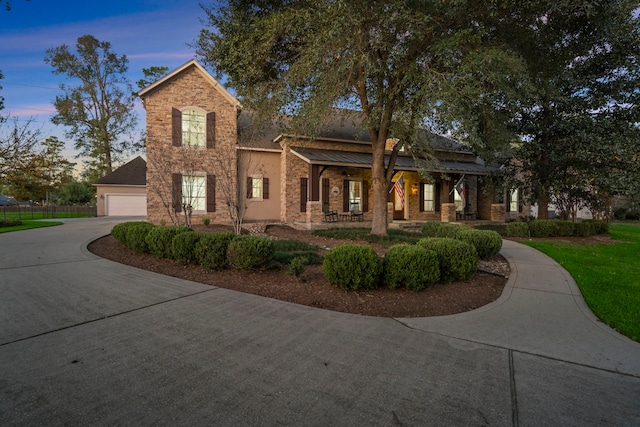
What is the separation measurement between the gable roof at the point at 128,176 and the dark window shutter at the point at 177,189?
13755mm

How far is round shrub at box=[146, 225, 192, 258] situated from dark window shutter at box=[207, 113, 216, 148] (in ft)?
27.8

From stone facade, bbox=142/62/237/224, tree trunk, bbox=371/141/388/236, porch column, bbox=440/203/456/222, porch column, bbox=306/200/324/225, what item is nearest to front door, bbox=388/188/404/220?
porch column, bbox=440/203/456/222

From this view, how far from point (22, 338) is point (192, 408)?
8.30 ft

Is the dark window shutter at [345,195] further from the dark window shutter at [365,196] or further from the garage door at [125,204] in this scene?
the garage door at [125,204]

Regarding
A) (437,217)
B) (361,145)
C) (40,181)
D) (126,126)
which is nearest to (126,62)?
(126,126)

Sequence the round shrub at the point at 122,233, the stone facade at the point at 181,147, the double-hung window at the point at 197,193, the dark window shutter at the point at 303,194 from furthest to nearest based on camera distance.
→ the dark window shutter at the point at 303,194
the double-hung window at the point at 197,193
the stone facade at the point at 181,147
the round shrub at the point at 122,233

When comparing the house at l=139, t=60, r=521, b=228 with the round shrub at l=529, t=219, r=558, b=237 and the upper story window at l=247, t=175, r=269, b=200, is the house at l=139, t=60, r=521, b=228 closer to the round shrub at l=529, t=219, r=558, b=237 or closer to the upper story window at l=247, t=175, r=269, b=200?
the upper story window at l=247, t=175, r=269, b=200

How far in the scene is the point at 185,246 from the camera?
678cm

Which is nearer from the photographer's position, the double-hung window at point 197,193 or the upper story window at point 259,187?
the double-hung window at point 197,193

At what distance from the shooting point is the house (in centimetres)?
1448

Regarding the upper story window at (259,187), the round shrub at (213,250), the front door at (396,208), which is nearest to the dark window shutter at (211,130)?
the upper story window at (259,187)

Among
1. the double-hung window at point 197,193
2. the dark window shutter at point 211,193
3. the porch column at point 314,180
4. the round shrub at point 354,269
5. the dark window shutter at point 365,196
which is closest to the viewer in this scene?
the round shrub at point 354,269

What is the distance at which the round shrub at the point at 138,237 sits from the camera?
803 centimetres

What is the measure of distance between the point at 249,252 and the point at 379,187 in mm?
6345
